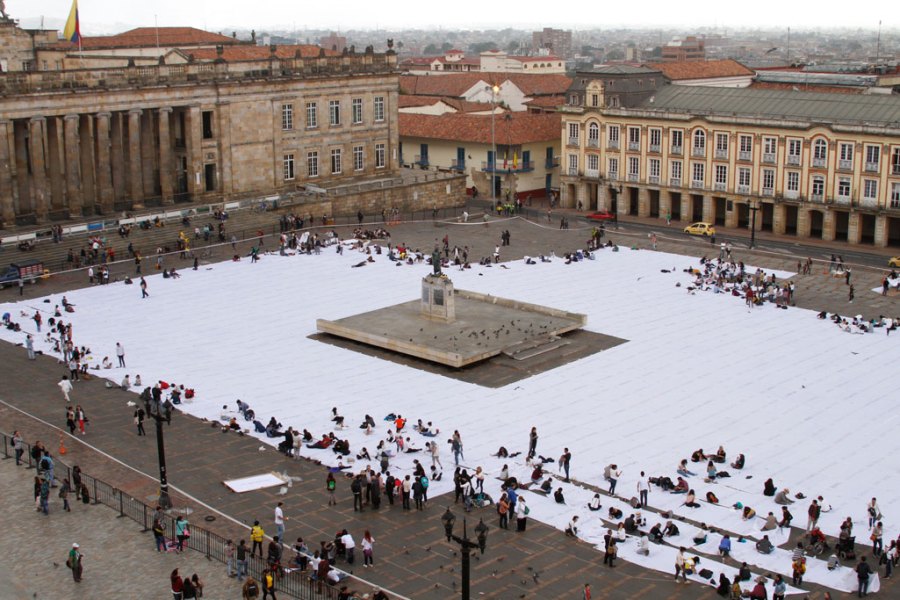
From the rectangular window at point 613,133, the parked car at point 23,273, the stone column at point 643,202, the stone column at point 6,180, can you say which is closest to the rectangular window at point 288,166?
the stone column at point 6,180

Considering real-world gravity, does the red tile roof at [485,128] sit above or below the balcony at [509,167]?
above

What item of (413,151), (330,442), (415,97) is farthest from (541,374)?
(415,97)

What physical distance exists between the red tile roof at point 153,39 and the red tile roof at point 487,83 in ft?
80.7

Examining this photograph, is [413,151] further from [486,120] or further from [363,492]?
[363,492]

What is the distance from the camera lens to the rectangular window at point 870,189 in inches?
3226

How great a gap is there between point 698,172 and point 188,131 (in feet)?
125

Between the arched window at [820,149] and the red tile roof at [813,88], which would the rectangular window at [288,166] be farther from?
the red tile roof at [813,88]

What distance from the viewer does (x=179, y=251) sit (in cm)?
7769

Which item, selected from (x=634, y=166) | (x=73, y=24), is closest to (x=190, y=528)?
(x=73, y=24)

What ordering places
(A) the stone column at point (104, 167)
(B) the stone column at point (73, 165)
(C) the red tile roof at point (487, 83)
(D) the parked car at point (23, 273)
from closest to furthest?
(D) the parked car at point (23, 273), (B) the stone column at point (73, 165), (A) the stone column at point (104, 167), (C) the red tile roof at point (487, 83)

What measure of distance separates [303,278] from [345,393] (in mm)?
21296

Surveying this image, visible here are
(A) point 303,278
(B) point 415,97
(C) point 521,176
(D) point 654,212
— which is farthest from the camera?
(B) point 415,97

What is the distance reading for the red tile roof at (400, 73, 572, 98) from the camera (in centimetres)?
13038

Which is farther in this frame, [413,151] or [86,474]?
[413,151]
